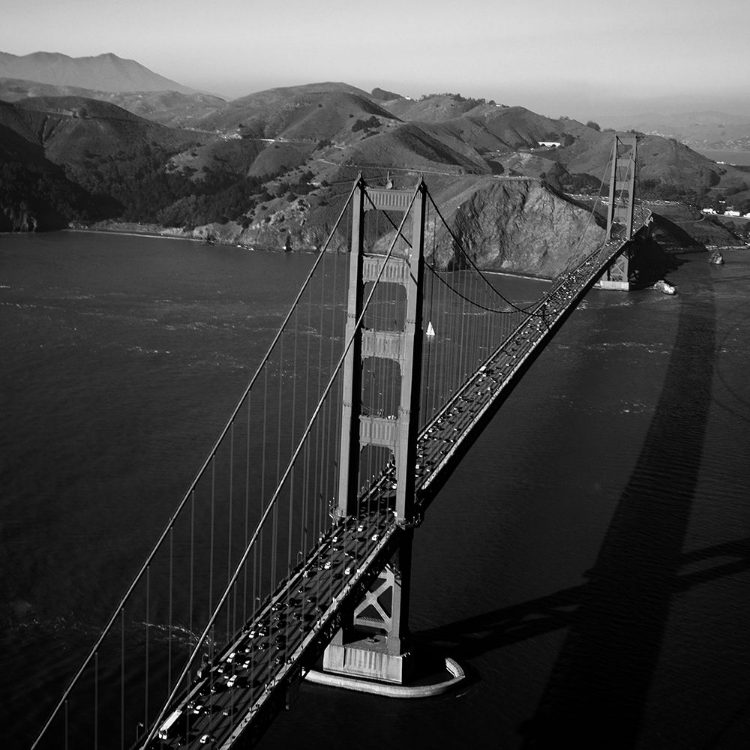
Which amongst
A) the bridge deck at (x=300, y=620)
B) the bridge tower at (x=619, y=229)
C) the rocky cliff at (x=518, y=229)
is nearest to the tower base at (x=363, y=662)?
the bridge deck at (x=300, y=620)

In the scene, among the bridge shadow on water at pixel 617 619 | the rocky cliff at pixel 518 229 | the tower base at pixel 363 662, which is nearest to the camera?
the bridge shadow on water at pixel 617 619

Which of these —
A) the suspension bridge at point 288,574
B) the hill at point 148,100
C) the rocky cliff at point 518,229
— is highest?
the hill at point 148,100

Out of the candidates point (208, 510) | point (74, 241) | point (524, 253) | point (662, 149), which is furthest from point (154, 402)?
point (662, 149)

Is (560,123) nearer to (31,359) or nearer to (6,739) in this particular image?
(31,359)

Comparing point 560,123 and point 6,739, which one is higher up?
point 560,123

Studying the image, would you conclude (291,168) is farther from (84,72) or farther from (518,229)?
(84,72)

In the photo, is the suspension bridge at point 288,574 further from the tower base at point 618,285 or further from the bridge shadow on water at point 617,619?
the tower base at point 618,285
